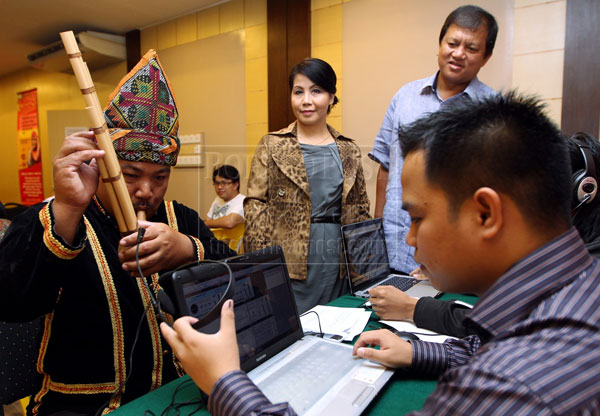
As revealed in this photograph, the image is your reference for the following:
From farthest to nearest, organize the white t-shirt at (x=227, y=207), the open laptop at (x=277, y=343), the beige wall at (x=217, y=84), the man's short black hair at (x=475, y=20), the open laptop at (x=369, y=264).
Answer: the beige wall at (x=217, y=84) < the white t-shirt at (x=227, y=207) < the man's short black hair at (x=475, y=20) < the open laptop at (x=369, y=264) < the open laptop at (x=277, y=343)

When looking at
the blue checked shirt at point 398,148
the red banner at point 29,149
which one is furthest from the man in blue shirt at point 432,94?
the red banner at point 29,149

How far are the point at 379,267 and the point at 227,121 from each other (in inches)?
110

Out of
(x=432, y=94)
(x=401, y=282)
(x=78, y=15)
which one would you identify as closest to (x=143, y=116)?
(x=401, y=282)

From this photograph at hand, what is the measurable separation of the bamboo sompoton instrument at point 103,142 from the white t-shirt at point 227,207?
2.33 meters

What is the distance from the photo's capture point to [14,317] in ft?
3.06

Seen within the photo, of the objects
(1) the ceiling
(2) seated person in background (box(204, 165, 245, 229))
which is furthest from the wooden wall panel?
(1) the ceiling

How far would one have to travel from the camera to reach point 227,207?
11.3 feet

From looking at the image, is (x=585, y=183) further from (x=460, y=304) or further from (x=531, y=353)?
(x=531, y=353)

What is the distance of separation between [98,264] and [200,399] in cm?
48

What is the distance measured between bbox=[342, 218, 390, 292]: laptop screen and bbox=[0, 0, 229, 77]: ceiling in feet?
10.7

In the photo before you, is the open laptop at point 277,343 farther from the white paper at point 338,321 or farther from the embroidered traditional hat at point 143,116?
the embroidered traditional hat at point 143,116

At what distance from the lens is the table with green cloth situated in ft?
2.52

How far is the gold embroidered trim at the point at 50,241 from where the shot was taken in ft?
2.80

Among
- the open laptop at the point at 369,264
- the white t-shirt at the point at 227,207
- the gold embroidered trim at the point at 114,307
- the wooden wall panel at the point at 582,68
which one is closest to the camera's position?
the gold embroidered trim at the point at 114,307
